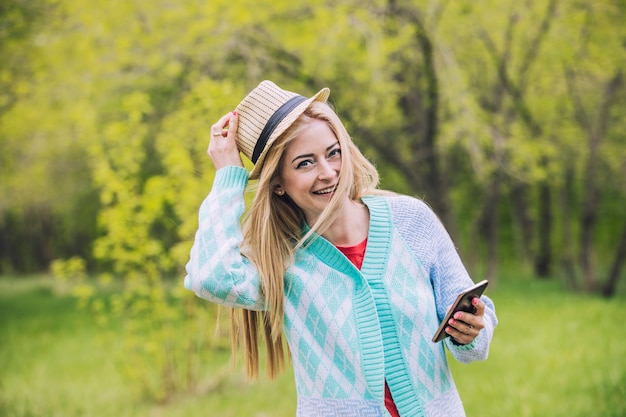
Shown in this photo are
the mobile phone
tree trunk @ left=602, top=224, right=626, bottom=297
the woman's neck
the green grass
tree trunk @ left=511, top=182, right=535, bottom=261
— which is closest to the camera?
the mobile phone

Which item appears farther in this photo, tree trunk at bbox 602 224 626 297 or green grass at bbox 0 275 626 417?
tree trunk at bbox 602 224 626 297

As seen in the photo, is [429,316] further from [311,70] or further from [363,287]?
[311,70]

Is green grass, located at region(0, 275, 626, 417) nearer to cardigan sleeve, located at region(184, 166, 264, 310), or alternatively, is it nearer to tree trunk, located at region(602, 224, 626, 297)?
tree trunk, located at region(602, 224, 626, 297)

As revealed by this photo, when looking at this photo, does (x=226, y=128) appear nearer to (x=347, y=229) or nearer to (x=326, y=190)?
(x=326, y=190)

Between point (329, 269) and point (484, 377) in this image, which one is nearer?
point (329, 269)

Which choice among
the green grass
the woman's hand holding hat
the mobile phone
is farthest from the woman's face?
the green grass

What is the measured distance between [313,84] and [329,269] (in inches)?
308

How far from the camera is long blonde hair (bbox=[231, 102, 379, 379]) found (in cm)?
200

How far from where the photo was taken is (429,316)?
1984 millimetres

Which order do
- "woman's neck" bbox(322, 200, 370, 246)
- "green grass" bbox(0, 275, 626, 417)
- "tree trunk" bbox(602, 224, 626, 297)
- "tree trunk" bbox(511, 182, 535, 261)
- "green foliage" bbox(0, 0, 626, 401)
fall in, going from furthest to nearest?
"tree trunk" bbox(511, 182, 535, 261) < "tree trunk" bbox(602, 224, 626, 297) < "green foliage" bbox(0, 0, 626, 401) < "green grass" bbox(0, 275, 626, 417) < "woman's neck" bbox(322, 200, 370, 246)

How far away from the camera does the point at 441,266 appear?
2.06m

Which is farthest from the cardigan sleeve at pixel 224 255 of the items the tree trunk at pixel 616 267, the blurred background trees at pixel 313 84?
the tree trunk at pixel 616 267

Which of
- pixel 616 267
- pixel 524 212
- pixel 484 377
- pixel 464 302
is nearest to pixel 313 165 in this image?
pixel 464 302

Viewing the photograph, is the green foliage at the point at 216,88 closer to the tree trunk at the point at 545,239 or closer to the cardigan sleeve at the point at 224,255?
the tree trunk at the point at 545,239
